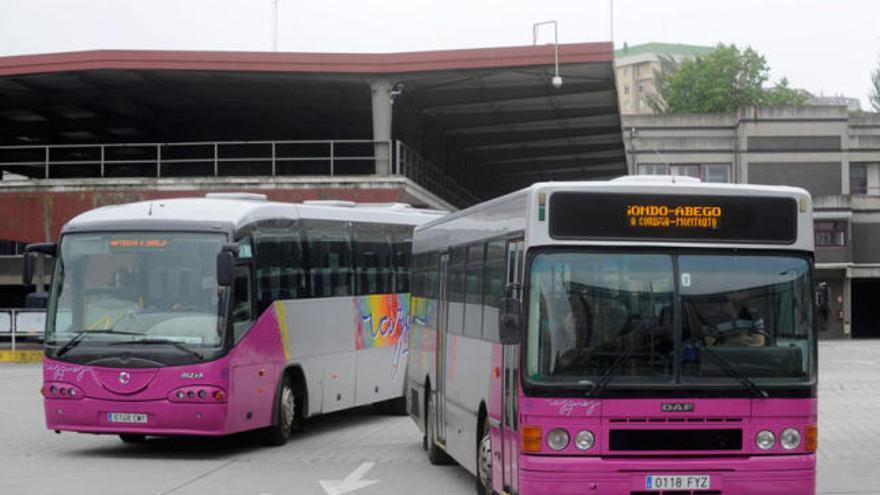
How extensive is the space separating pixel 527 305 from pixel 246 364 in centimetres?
713

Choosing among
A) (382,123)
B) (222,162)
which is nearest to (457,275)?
(382,123)

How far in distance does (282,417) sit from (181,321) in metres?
2.20

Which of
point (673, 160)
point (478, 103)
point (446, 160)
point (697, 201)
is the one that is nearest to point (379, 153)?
point (478, 103)

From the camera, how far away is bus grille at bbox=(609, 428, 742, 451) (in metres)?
10.2

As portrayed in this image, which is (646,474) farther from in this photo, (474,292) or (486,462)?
(474,292)

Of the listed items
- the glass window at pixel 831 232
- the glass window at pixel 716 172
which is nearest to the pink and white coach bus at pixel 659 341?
the glass window at pixel 831 232

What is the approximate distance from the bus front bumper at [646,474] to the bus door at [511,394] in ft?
1.04

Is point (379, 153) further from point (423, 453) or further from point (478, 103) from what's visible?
point (423, 453)

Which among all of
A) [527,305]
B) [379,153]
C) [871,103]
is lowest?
[527,305]

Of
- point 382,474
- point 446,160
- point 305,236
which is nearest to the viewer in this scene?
point 382,474

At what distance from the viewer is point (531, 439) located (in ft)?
33.3

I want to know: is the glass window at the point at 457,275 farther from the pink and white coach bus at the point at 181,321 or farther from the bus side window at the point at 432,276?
the pink and white coach bus at the point at 181,321

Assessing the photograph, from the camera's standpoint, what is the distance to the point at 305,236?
62.6ft

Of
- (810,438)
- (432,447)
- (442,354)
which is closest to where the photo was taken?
(810,438)
